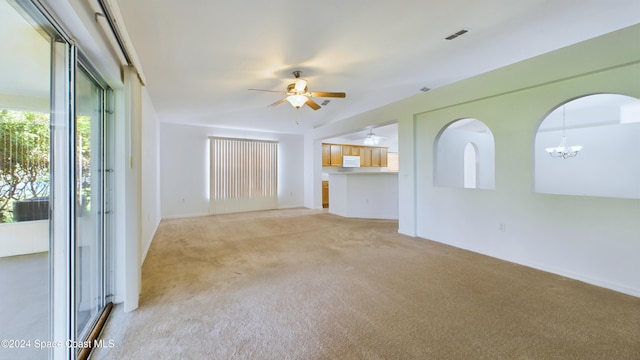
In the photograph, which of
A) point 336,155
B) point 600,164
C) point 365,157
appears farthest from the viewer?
point 365,157

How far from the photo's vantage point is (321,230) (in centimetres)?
495

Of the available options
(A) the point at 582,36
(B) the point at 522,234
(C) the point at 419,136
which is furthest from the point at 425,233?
(A) the point at 582,36

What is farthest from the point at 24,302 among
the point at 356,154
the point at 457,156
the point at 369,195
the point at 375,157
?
the point at 375,157

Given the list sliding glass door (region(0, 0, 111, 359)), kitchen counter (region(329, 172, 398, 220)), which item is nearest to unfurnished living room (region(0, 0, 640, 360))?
sliding glass door (region(0, 0, 111, 359))

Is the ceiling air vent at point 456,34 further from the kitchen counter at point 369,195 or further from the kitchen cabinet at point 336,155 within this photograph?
the kitchen cabinet at point 336,155

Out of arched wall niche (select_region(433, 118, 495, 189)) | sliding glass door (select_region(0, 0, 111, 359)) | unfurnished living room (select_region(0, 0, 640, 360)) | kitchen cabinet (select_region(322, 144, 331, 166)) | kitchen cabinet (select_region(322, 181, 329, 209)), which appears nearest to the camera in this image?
sliding glass door (select_region(0, 0, 111, 359))

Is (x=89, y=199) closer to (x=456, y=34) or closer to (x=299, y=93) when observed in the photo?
(x=299, y=93)

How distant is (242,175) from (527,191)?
6.28 metres

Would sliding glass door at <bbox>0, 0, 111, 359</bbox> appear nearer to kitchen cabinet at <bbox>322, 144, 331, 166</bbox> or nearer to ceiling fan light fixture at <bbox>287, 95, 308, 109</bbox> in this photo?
ceiling fan light fixture at <bbox>287, 95, 308, 109</bbox>

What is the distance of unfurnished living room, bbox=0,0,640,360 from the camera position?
1.34 meters

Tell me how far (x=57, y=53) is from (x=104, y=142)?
92 centimetres

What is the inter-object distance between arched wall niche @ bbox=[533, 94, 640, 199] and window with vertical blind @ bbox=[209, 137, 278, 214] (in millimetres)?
6280

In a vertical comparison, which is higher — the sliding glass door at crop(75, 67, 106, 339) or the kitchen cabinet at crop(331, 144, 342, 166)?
the kitchen cabinet at crop(331, 144, 342, 166)

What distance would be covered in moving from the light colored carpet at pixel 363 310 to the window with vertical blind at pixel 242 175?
129 inches
